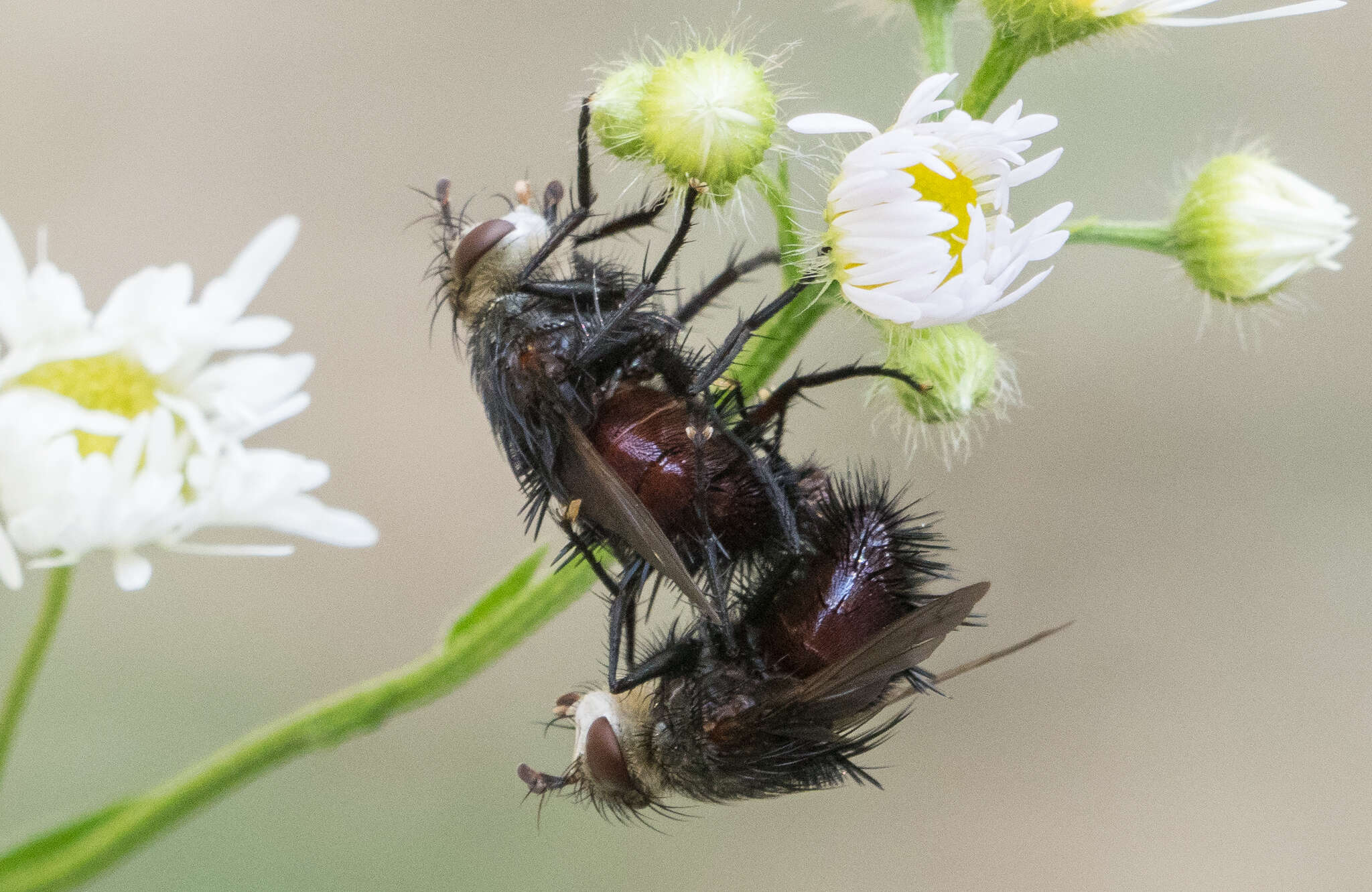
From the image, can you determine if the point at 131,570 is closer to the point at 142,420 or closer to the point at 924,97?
the point at 142,420

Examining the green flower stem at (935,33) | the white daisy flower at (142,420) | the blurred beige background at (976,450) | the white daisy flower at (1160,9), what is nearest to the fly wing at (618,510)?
the white daisy flower at (142,420)

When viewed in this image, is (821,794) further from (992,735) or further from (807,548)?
(807,548)

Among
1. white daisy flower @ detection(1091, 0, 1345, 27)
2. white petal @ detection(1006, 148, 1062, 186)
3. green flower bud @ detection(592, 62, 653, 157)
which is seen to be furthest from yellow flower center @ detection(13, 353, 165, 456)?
white daisy flower @ detection(1091, 0, 1345, 27)

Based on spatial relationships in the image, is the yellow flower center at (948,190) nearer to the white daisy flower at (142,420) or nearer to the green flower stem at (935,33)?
the green flower stem at (935,33)

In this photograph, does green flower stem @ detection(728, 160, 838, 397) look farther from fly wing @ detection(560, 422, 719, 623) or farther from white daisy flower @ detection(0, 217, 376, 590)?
white daisy flower @ detection(0, 217, 376, 590)

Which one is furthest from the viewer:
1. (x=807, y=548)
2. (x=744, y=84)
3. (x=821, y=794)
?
(x=821, y=794)

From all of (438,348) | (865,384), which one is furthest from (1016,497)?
(865,384)
